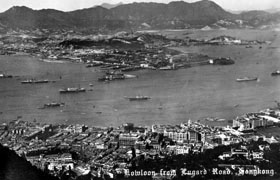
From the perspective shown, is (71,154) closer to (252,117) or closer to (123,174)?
(123,174)

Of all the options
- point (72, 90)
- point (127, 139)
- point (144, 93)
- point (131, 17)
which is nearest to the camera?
point (127, 139)

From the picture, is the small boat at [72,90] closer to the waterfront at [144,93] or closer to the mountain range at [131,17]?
the waterfront at [144,93]

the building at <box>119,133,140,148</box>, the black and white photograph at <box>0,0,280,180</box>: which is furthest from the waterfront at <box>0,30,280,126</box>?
the building at <box>119,133,140,148</box>

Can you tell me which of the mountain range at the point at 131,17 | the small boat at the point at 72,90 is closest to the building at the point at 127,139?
the small boat at the point at 72,90

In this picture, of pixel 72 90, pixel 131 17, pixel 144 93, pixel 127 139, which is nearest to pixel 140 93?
pixel 144 93

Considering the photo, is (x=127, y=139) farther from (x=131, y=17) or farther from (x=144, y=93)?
(x=131, y=17)

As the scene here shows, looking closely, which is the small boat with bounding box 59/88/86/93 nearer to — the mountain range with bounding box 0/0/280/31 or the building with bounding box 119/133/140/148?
the mountain range with bounding box 0/0/280/31
